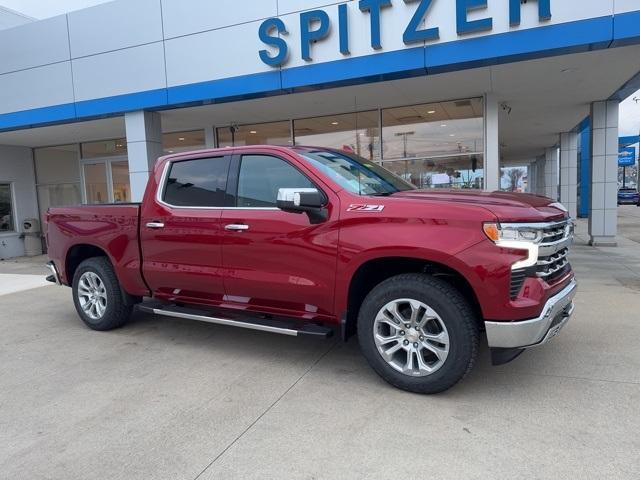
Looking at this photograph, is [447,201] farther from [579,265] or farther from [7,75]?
[7,75]

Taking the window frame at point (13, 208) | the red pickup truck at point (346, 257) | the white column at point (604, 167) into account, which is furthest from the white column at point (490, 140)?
the window frame at point (13, 208)

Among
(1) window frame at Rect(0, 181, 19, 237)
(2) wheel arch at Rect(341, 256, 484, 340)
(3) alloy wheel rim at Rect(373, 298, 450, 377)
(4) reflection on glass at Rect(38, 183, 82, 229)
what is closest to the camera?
(3) alloy wheel rim at Rect(373, 298, 450, 377)

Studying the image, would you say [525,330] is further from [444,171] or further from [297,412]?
[444,171]

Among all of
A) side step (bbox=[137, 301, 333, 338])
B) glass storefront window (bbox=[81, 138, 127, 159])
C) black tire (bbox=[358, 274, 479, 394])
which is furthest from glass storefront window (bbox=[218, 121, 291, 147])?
black tire (bbox=[358, 274, 479, 394])

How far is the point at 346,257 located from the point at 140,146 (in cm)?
858

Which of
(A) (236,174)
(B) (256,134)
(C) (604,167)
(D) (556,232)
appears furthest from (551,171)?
(A) (236,174)

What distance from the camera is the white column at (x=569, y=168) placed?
19188 mm

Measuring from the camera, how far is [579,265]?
9.22 meters

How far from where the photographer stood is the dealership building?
26.3 ft

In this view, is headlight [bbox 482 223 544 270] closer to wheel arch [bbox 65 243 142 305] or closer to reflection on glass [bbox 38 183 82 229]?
wheel arch [bbox 65 243 142 305]

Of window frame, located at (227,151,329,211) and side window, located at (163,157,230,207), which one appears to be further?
side window, located at (163,157,230,207)

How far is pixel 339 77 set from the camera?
354 inches

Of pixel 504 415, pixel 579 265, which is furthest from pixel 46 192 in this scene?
pixel 504 415

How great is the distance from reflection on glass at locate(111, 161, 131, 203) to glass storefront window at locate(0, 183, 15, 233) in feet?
11.1
